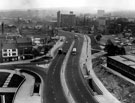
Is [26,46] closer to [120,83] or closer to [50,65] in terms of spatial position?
[50,65]

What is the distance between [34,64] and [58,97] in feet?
43.9

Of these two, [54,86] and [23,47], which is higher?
[23,47]

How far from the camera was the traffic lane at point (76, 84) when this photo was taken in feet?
72.8

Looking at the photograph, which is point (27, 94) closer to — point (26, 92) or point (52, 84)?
point (26, 92)

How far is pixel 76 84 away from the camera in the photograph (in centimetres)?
2605

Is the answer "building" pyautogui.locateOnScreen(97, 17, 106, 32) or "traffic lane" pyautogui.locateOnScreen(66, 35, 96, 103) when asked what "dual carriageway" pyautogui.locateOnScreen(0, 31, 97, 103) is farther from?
"building" pyautogui.locateOnScreen(97, 17, 106, 32)

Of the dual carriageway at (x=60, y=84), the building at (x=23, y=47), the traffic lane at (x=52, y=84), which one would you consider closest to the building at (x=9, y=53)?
the building at (x=23, y=47)

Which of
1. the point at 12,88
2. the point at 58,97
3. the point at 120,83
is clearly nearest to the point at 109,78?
the point at 120,83

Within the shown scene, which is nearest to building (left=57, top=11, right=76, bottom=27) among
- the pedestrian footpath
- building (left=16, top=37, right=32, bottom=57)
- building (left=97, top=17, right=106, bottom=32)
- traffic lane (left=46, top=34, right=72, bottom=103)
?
building (left=97, top=17, right=106, bottom=32)

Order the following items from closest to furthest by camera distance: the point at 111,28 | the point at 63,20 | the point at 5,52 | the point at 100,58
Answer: the point at 5,52, the point at 100,58, the point at 111,28, the point at 63,20

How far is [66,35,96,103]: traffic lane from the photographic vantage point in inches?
874

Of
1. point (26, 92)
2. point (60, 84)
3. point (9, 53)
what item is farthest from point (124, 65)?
point (9, 53)

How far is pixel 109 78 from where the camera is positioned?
29.7 metres

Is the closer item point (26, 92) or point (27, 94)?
point (27, 94)
